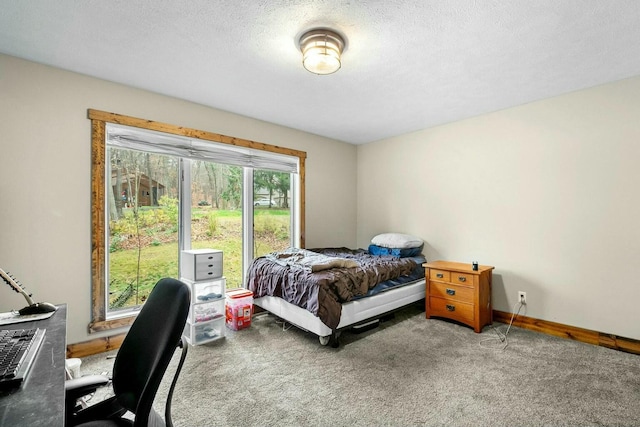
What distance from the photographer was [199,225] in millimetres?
3316

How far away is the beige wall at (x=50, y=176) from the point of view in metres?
2.24

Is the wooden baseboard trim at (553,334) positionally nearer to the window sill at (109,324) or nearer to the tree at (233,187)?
the window sill at (109,324)

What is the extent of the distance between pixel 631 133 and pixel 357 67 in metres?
2.52

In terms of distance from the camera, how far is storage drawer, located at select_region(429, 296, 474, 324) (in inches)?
121

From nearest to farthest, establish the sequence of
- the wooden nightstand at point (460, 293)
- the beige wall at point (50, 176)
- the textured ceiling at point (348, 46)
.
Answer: the textured ceiling at point (348, 46)
the beige wall at point (50, 176)
the wooden nightstand at point (460, 293)

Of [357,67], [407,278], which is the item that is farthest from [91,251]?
[407,278]

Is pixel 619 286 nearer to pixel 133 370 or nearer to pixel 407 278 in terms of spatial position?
pixel 407 278

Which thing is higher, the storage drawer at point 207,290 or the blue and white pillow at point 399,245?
the blue and white pillow at point 399,245

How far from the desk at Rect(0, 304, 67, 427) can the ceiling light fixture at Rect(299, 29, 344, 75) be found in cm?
206

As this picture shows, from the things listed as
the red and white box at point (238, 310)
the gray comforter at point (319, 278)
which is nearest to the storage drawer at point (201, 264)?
the red and white box at point (238, 310)

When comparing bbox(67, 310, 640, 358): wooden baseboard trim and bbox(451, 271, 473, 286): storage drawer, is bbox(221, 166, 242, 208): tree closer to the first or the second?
bbox(67, 310, 640, 358): wooden baseboard trim

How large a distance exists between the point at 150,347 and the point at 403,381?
1768 mm

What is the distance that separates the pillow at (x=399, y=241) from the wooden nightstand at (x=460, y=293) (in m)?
0.50

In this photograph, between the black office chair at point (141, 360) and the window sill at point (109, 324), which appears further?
the window sill at point (109, 324)
